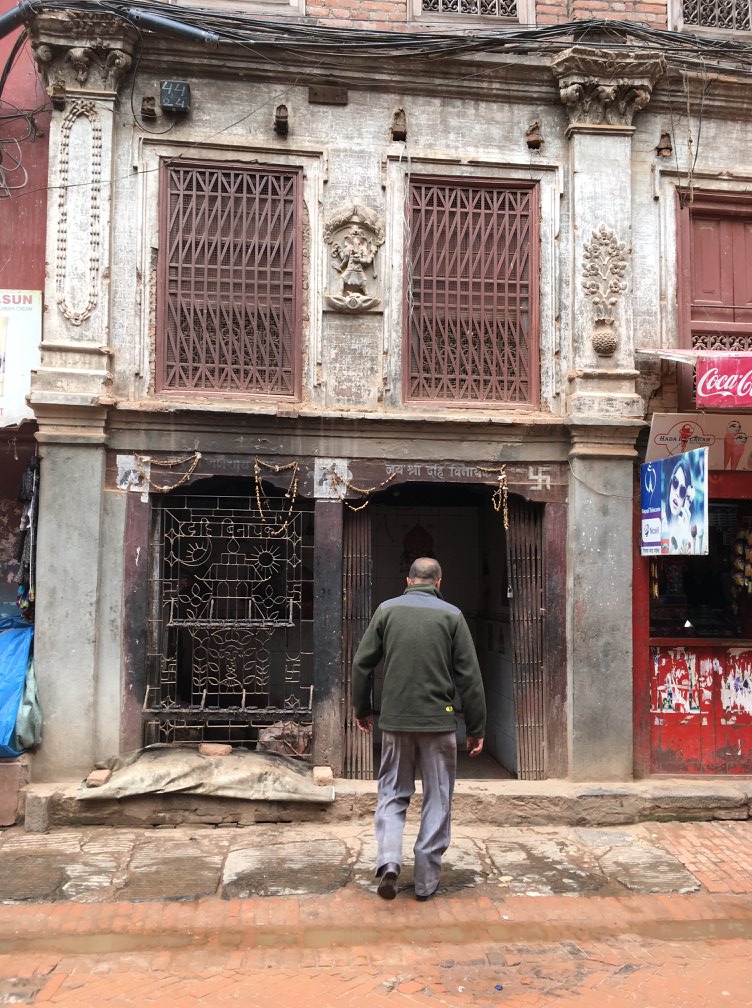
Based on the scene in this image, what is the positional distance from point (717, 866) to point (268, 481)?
4.42 meters

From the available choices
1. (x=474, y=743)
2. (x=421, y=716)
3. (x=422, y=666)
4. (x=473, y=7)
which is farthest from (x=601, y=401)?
(x=473, y=7)

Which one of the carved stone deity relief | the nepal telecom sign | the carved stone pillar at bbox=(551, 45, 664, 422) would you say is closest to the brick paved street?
the nepal telecom sign

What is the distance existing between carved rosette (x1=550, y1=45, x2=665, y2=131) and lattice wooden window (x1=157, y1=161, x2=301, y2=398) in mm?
2503

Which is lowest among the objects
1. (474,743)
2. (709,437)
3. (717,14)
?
(474,743)

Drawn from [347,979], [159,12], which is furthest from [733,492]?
[159,12]

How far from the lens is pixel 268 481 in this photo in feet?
23.6

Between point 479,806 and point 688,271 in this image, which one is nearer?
point 479,806

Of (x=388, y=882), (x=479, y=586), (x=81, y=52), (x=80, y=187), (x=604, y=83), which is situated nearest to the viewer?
(x=388, y=882)

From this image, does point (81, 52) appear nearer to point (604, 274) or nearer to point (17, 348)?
point (17, 348)

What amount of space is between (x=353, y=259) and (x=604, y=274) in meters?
2.18

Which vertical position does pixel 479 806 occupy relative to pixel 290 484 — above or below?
below

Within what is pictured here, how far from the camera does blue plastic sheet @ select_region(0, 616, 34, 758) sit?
6410 mm

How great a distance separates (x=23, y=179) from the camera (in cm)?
739

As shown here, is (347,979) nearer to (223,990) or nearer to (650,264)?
(223,990)
